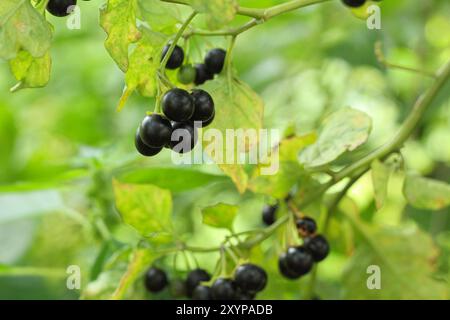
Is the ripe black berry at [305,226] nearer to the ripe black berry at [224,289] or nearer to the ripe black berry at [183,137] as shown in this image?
the ripe black berry at [224,289]

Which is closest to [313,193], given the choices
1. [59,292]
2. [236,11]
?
[236,11]

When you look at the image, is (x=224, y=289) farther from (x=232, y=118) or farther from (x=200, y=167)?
(x=200, y=167)

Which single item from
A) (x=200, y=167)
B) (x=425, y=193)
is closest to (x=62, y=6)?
(x=425, y=193)

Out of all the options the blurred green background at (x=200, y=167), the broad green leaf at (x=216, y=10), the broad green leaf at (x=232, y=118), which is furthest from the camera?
the blurred green background at (x=200, y=167)

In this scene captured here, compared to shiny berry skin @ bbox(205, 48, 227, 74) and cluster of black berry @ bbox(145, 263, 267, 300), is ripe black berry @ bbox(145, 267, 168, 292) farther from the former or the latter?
shiny berry skin @ bbox(205, 48, 227, 74)

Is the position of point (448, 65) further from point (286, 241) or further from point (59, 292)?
point (59, 292)

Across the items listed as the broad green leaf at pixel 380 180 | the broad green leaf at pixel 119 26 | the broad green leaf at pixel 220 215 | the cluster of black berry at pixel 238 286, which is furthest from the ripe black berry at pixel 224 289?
the broad green leaf at pixel 119 26
